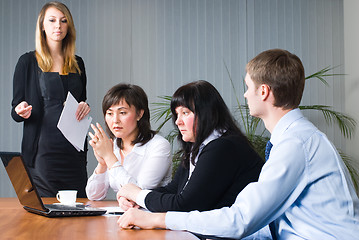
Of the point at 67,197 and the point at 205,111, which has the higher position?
the point at 205,111

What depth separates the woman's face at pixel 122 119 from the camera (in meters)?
2.51

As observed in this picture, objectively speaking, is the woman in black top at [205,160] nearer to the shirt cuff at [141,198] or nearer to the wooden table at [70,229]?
the shirt cuff at [141,198]

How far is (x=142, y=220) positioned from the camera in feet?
4.46

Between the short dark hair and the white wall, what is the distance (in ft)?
10.8

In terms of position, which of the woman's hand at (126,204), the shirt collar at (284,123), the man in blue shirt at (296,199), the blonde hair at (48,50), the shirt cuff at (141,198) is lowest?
the woman's hand at (126,204)

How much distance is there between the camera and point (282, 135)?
51.4 inches

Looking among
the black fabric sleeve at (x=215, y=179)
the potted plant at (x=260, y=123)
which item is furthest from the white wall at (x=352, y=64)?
the black fabric sleeve at (x=215, y=179)

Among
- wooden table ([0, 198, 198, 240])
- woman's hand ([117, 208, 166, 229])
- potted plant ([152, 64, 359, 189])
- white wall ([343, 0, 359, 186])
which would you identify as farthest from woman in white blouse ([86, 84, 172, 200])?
white wall ([343, 0, 359, 186])

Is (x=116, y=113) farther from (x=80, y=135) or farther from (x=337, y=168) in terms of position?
(x=337, y=168)

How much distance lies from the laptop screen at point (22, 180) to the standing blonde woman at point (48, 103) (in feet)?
3.33

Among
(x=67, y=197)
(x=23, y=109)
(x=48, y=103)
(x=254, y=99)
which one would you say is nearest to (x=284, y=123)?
(x=254, y=99)

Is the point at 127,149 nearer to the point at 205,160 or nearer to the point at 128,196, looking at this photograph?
the point at 128,196

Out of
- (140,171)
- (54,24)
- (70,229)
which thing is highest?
(54,24)

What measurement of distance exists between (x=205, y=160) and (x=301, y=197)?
47 cm
